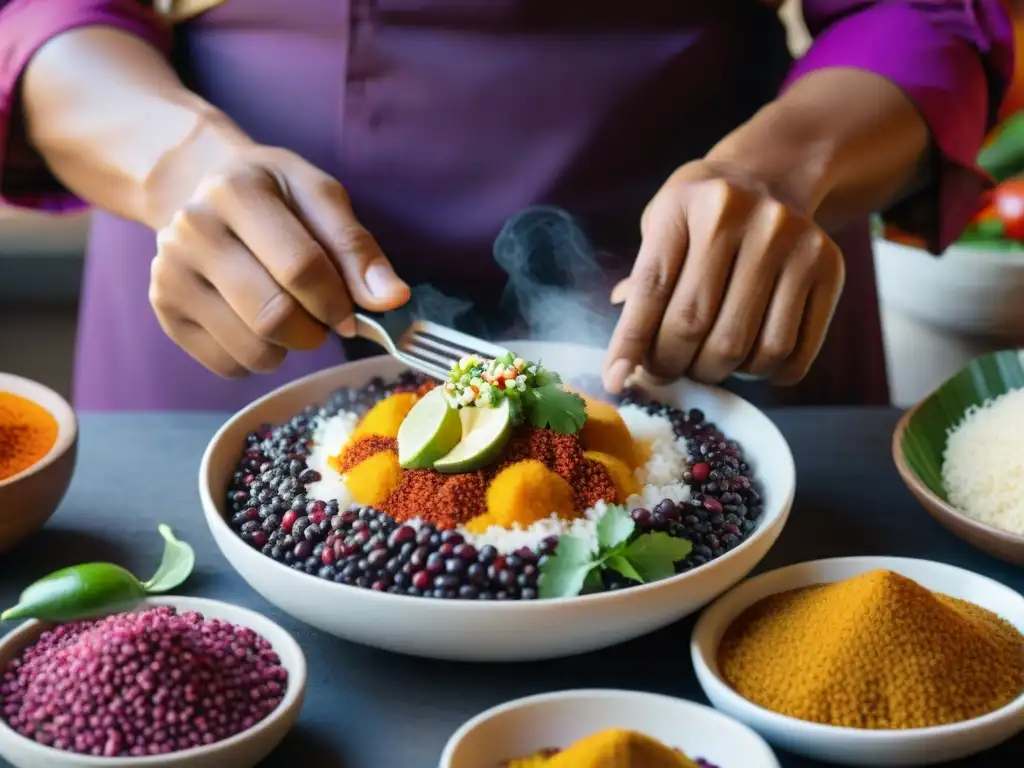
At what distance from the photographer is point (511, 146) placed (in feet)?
5.96

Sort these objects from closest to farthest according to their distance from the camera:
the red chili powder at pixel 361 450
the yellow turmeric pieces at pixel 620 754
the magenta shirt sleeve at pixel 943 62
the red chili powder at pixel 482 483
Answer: the yellow turmeric pieces at pixel 620 754, the red chili powder at pixel 482 483, the red chili powder at pixel 361 450, the magenta shirt sleeve at pixel 943 62

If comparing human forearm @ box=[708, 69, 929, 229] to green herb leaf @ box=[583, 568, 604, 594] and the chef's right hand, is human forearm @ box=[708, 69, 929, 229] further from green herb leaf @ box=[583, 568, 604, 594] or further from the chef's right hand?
green herb leaf @ box=[583, 568, 604, 594]

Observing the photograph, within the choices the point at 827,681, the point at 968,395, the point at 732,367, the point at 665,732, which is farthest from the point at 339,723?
the point at 968,395

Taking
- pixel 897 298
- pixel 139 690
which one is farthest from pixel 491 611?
pixel 897 298

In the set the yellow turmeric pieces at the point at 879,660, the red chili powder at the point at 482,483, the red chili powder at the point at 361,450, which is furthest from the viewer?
the red chili powder at the point at 361,450

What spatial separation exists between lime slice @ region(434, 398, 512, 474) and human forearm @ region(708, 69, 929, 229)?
1.75 ft

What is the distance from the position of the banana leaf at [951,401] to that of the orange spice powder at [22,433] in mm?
1079

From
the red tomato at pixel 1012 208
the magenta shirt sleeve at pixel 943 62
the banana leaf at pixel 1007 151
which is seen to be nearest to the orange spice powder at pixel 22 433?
the magenta shirt sleeve at pixel 943 62

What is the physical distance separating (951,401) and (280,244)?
0.96 metres

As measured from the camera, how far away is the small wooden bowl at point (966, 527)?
1242 mm

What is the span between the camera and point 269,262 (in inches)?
54.2

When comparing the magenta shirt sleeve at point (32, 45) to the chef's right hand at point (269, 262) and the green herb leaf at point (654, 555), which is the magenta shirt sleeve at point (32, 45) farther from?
the green herb leaf at point (654, 555)

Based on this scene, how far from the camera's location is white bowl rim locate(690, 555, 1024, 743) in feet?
3.00

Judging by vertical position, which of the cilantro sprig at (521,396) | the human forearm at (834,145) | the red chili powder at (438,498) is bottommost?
the red chili powder at (438,498)
